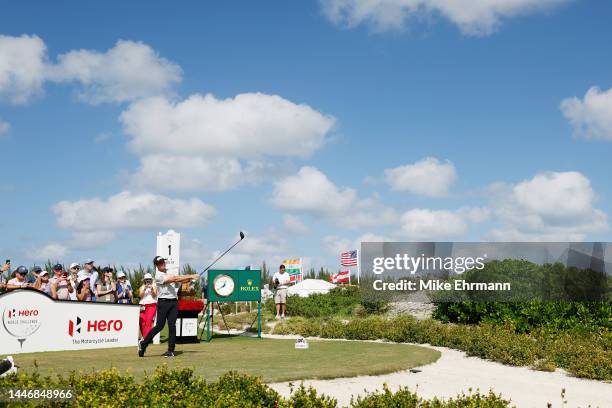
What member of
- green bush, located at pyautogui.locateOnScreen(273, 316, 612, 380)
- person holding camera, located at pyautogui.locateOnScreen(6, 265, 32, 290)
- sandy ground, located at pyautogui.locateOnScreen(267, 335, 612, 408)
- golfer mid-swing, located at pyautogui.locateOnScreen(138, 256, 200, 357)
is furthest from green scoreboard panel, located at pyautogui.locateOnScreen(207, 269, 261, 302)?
sandy ground, located at pyautogui.locateOnScreen(267, 335, 612, 408)

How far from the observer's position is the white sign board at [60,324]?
47.2 ft

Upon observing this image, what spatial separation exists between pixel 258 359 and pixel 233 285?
5.48 metres

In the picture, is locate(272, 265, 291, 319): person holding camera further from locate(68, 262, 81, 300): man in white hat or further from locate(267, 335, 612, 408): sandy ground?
locate(267, 335, 612, 408): sandy ground

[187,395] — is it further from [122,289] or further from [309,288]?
[309,288]

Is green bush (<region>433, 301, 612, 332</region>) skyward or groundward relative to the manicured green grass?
skyward

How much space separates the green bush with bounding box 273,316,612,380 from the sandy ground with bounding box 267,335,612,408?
416 millimetres

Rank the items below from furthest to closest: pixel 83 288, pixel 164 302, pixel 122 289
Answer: pixel 122 289
pixel 83 288
pixel 164 302

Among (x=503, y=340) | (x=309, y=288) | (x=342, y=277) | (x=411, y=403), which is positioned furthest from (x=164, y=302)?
(x=342, y=277)

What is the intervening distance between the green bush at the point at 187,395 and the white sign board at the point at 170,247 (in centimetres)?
1333

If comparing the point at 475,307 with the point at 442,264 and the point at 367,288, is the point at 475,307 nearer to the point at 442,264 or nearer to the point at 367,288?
the point at 442,264

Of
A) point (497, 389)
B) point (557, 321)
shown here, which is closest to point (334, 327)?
point (557, 321)

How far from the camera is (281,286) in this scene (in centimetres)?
2209

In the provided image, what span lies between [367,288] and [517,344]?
12.2 metres

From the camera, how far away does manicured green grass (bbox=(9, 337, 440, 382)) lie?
34.5 feet
